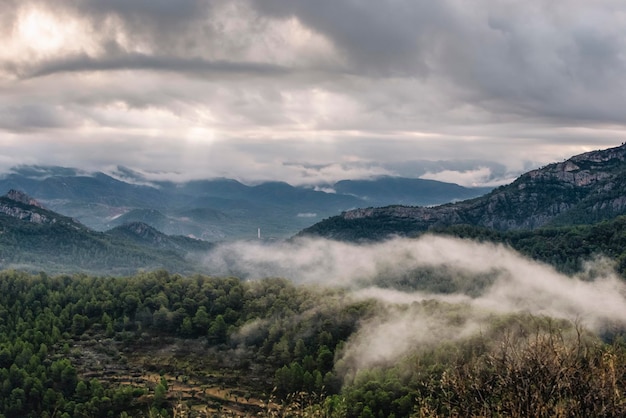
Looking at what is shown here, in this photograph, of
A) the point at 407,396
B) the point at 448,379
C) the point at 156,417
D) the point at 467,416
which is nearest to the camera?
the point at 467,416

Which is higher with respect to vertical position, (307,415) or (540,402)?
(540,402)

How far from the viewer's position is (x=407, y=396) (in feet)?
565

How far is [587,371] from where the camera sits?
68.8 meters

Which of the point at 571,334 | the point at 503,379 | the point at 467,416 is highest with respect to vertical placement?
the point at 503,379

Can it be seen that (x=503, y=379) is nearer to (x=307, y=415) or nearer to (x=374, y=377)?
(x=307, y=415)

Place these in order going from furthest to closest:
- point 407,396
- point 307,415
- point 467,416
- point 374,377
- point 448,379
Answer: point 374,377, point 407,396, point 307,415, point 448,379, point 467,416

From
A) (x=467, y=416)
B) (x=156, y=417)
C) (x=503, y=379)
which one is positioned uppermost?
(x=503, y=379)

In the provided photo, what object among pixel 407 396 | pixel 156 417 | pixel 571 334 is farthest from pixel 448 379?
pixel 156 417

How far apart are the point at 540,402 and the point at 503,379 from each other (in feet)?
15.0

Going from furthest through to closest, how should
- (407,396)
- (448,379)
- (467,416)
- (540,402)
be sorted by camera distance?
(407,396) < (448,379) < (467,416) < (540,402)

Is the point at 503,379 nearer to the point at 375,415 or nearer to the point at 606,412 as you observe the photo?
the point at 606,412

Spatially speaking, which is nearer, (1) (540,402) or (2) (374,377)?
(1) (540,402)

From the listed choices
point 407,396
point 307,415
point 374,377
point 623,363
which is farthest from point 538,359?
point 374,377

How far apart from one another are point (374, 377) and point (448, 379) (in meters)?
131
